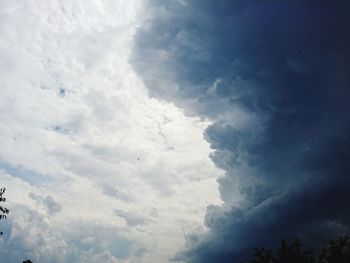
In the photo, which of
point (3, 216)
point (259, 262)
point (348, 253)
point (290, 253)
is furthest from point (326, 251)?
point (3, 216)

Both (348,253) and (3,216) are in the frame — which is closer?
(3,216)

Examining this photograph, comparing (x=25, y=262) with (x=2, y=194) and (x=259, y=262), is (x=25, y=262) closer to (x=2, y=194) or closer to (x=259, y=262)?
(x=2, y=194)

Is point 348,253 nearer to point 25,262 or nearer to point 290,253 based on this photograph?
point 290,253

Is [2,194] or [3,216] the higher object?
[2,194]

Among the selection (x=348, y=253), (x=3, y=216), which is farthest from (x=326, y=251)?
(x=3, y=216)

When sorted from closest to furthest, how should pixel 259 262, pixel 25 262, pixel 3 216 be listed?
pixel 3 216, pixel 259 262, pixel 25 262

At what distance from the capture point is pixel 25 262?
142ft

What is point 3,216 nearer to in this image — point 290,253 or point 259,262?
point 259,262

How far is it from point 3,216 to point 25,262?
23.3 meters

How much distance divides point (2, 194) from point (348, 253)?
1393 inches

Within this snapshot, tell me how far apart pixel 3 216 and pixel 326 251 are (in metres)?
33.8

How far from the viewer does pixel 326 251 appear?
3922 cm

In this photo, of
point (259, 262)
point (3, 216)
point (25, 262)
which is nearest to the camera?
point (3, 216)

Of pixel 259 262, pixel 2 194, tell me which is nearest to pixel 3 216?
pixel 2 194
